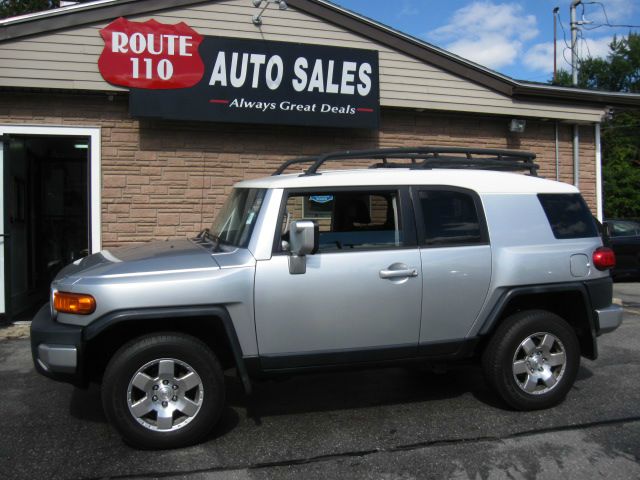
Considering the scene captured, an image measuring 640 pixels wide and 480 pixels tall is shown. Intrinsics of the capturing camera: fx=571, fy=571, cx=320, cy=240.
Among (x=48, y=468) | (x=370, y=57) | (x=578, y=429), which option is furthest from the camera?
(x=370, y=57)

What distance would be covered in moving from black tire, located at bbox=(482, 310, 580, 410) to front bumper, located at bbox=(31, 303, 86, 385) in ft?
9.56

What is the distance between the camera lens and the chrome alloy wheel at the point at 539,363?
4.34 meters

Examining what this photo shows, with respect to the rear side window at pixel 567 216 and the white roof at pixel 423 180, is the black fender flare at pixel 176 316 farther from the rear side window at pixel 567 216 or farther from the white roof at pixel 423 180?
the rear side window at pixel 567 216

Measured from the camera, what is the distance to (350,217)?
170 inches

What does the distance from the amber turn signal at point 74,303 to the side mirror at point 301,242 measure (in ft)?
4.26

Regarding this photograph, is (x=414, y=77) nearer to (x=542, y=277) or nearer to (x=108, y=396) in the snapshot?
(x=542, y=277)

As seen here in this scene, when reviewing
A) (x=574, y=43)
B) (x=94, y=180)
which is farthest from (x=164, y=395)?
(x=574, y=43)

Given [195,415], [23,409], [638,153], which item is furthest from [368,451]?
[638,153]

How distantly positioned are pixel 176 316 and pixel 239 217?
0.98m

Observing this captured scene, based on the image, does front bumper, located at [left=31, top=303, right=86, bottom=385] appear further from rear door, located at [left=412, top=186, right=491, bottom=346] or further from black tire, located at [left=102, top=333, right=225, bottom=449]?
rear door, located at [left=412, top=186, right=491, bottom=346]

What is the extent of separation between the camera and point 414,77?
883 cm

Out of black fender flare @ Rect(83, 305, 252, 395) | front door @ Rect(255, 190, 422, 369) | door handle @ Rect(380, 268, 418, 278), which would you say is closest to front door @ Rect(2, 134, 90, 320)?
black fender flare @ Rect(83, 305, 252, 395)

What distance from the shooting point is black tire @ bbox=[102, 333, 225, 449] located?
11.9 feet

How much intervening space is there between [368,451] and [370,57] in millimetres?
6341
